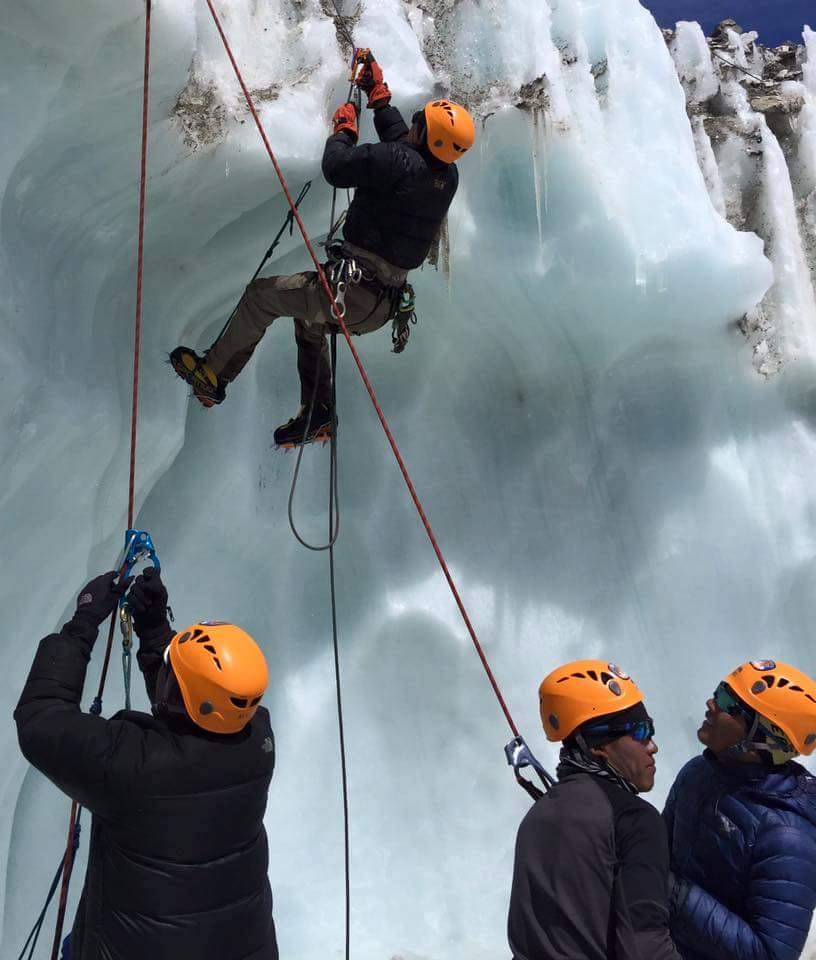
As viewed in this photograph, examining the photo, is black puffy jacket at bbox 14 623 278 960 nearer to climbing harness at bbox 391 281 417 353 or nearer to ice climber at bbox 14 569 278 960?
ice climber at bbox 14 569 278 960

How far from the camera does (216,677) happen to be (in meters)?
1.79

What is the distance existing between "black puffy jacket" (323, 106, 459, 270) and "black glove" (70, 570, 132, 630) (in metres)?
1.64

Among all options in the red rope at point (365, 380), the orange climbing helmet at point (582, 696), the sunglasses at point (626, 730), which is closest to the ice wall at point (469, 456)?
the red rope at point (365, 380)

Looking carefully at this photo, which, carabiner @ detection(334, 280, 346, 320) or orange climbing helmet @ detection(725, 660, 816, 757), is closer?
orange climbing helmet @ detection(725, 660, 816, 757)

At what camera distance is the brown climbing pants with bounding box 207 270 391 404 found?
132 inches

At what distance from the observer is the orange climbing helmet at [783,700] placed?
2025 millimetres

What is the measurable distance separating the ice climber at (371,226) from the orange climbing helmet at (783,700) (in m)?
1.95

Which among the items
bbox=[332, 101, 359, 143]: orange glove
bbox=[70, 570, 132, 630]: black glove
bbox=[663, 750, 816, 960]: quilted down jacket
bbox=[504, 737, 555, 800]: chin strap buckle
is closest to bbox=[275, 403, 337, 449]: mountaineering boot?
bbox=[332, 101, 359, 143]: orange glove

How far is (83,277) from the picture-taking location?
3.39 metres

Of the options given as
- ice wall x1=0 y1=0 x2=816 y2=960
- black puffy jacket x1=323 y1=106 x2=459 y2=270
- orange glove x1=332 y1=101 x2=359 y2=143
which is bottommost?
ice wall x1=0 y1=0 x2=816 y2=960

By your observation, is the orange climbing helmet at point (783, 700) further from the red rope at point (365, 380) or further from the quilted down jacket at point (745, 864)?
the red rope at point (365, 380)

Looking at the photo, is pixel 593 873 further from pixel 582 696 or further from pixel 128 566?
pixel 128 566

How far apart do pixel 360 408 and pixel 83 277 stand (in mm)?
1773

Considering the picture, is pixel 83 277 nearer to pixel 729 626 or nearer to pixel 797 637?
pixel 729 626
